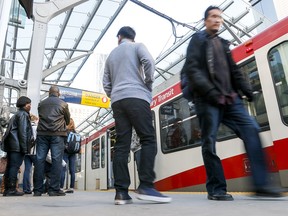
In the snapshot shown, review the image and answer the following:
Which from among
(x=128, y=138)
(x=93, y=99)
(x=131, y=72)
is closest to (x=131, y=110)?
(x=128, y=138)

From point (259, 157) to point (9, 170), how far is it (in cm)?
318

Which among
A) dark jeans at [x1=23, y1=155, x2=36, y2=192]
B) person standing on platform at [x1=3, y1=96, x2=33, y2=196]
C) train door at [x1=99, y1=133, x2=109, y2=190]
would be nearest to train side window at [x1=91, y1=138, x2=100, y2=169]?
Result: train door at [x1=99, y1=133, x2=109, y2=190]

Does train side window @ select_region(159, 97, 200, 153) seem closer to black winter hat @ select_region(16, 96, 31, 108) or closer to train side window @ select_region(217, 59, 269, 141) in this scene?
train side window @ select_region(217, 59, 269, 141)

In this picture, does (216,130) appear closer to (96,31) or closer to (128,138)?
(128,138)

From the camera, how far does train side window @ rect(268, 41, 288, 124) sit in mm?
3510

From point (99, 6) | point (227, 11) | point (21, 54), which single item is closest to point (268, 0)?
point (227, 11)

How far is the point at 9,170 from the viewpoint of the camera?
152 inches

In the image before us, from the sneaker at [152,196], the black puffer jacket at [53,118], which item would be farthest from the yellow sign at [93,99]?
the sneaker at [152,196]

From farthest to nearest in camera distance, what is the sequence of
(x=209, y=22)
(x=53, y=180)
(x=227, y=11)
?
(x=227, y=11) → (x=53, y=180) → (x=209, y=22)

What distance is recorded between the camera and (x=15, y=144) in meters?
3.89

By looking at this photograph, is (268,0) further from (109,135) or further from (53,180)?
(53,180)

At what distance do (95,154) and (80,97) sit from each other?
8.36ft

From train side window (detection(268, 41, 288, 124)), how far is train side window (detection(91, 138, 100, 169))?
7.04 metres

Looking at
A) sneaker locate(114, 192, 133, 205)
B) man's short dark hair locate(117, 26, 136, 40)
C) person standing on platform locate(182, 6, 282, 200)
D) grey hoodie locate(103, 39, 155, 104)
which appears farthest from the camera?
man's short dark hair locate(117, 26, 136, 40)
